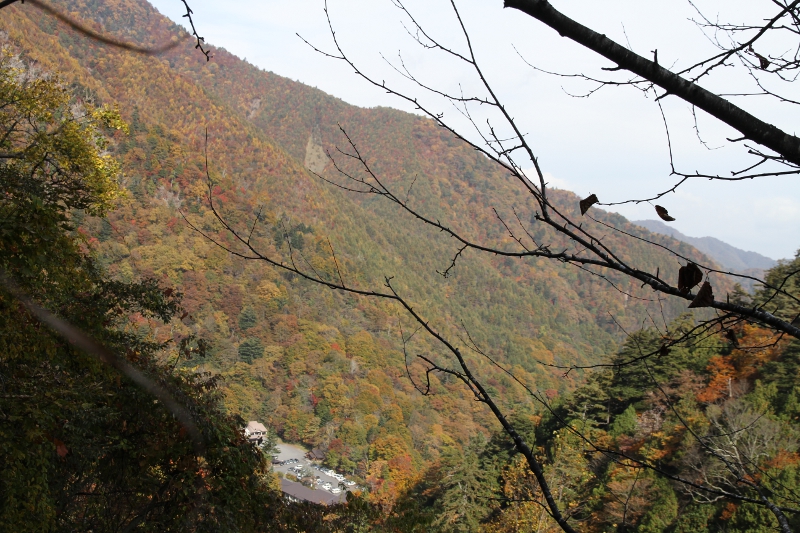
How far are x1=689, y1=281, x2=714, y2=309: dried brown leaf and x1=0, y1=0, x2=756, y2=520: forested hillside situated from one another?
46.0ft

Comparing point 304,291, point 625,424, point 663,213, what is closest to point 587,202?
point 663,213

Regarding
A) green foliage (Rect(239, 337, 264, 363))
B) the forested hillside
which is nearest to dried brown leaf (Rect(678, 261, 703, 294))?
the forested hillside

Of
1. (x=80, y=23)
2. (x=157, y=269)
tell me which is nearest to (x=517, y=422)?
(x=80, y=23)

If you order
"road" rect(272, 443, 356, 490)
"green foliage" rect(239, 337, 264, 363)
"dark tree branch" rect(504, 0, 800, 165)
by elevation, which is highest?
"dark tree branch" rect(504, 0, 800, 165)

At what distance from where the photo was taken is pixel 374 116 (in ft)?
516

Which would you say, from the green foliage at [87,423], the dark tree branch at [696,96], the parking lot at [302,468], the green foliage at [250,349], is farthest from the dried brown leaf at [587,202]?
the green foliage at [250,349]

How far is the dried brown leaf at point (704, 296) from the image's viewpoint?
967mm

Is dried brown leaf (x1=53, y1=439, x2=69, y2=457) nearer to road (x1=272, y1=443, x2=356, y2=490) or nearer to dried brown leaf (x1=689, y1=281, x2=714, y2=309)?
dried brown leaf (x1=689, y1=281, x2=714, y2=309)

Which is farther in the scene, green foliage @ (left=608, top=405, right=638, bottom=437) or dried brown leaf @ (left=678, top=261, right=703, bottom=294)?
green foliage @ (left=608, top=405, right=638, bottom=437)

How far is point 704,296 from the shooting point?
0.99 metres

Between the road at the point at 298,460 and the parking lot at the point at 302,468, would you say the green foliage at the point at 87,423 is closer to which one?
the parking lot at the point at 302,468

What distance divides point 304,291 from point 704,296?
189 ft

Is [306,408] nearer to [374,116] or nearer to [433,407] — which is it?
[433,407]

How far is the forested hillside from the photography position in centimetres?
4209
